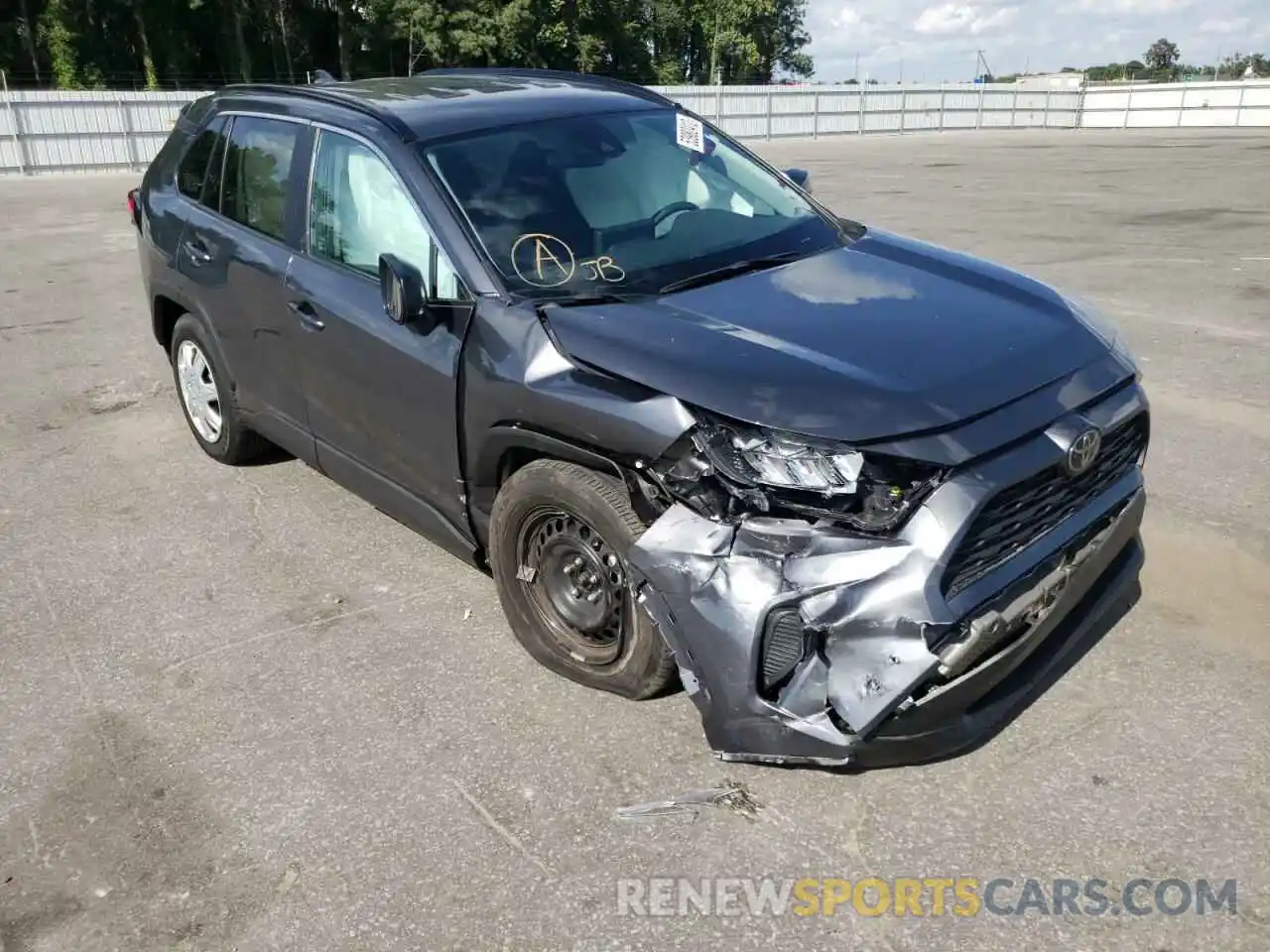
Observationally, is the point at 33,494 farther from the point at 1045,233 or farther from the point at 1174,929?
the point at 1045,233

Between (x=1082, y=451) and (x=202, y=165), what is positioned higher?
(x=202, y=165)

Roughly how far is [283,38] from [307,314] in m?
54.4

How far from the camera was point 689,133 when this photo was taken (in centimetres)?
433

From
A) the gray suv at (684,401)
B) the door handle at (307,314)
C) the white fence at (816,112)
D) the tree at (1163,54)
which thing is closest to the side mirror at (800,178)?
the gray suv at (684,401)

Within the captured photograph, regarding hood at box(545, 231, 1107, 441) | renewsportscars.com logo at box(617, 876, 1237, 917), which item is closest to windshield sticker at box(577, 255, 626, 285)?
hood at box(545, 231, 1107, 441)

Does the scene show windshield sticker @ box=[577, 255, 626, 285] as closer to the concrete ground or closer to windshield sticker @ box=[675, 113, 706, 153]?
windshield sticker @ box=[675, 113, 706, 153]

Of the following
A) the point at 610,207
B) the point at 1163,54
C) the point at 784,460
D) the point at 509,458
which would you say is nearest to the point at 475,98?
the point at 610,207

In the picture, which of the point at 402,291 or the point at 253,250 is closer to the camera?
the point at 402,291

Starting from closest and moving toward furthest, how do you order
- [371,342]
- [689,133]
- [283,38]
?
[371,342], [689,133], [283,38]

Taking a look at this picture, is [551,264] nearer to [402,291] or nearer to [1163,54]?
[402,291]

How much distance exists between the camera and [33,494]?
17.2ft

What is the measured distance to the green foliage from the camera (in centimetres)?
4694

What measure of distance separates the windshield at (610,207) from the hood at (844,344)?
243 mm

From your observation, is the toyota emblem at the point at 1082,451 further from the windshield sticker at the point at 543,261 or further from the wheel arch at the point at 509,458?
the windshield sticker at the point at 543,261
